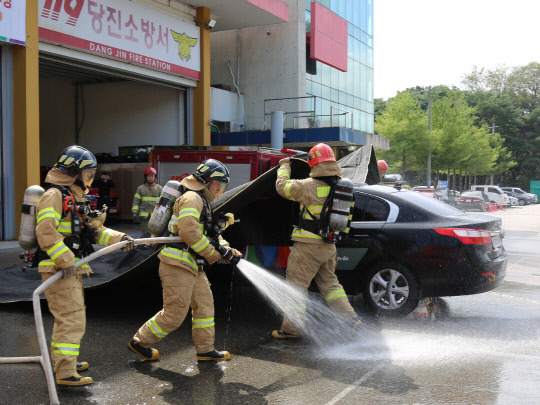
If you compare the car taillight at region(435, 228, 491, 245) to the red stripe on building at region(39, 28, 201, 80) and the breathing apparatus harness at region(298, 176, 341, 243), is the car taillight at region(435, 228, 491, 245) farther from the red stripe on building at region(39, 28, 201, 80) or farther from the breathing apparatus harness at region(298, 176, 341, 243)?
the red stripe on building at region(39, 28, 201, 80)

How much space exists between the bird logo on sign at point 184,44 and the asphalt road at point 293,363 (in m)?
12.6

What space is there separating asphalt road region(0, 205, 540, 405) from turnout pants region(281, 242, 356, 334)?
285 mm

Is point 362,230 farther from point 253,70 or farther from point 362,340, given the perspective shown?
point 253,70

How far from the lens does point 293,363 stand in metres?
4.94

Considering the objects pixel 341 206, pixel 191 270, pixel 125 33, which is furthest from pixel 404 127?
pixel 191 270

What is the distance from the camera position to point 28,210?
4.44 meters

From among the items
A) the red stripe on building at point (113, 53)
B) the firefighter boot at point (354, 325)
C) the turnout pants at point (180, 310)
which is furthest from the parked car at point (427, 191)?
the red stripe on building at point (113, 53)

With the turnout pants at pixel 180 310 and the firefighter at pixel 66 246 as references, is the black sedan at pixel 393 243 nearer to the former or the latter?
the turnout pants at pixel 180 310

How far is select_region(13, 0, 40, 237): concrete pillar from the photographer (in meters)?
13.1

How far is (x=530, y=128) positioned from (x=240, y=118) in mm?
65455

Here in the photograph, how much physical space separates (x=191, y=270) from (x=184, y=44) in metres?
14.8

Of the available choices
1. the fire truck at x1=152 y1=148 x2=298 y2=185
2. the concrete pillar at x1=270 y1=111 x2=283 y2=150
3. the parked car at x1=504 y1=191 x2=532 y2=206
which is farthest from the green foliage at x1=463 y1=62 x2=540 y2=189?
the fire truck at x1=152 y1=148 x2=298 y2=185

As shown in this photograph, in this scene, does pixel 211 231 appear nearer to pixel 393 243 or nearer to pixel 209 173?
pixel 209 173

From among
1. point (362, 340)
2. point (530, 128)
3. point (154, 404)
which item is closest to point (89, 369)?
point (154, 404)
